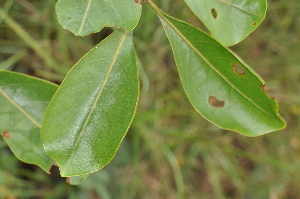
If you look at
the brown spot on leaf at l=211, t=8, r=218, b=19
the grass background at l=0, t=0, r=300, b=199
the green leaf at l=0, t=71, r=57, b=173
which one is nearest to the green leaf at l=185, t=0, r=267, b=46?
the brown spot on leaf at l=211, t=8, r=218, b=19

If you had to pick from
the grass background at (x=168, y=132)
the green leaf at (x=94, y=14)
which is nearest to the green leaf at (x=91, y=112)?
the green leaf at (x=94, y=14)

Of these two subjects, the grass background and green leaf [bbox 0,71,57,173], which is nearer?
green leaf [bbox 0,71,57,173]

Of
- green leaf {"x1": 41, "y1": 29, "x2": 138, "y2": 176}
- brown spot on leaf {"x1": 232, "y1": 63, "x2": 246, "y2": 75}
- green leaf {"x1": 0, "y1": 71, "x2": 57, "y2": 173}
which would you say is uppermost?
brown spot on leaf {"x1": 232, "y1": 63, "x2": 246, "y2": 75}

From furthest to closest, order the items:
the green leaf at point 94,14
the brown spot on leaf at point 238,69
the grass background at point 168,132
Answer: the grass background at point 168,132, the brown spot on leaf at point 238,69, the green leaf at point 94,14

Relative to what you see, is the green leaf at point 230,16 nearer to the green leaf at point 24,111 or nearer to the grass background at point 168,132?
the green leaf at point 24,111

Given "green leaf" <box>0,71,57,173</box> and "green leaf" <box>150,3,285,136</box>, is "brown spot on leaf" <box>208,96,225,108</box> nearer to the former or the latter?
"green leaf" <box>150,3,285,136</box>

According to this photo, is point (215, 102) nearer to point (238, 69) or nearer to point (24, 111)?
point (238, 69)

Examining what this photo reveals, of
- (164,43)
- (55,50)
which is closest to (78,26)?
(55,50)
